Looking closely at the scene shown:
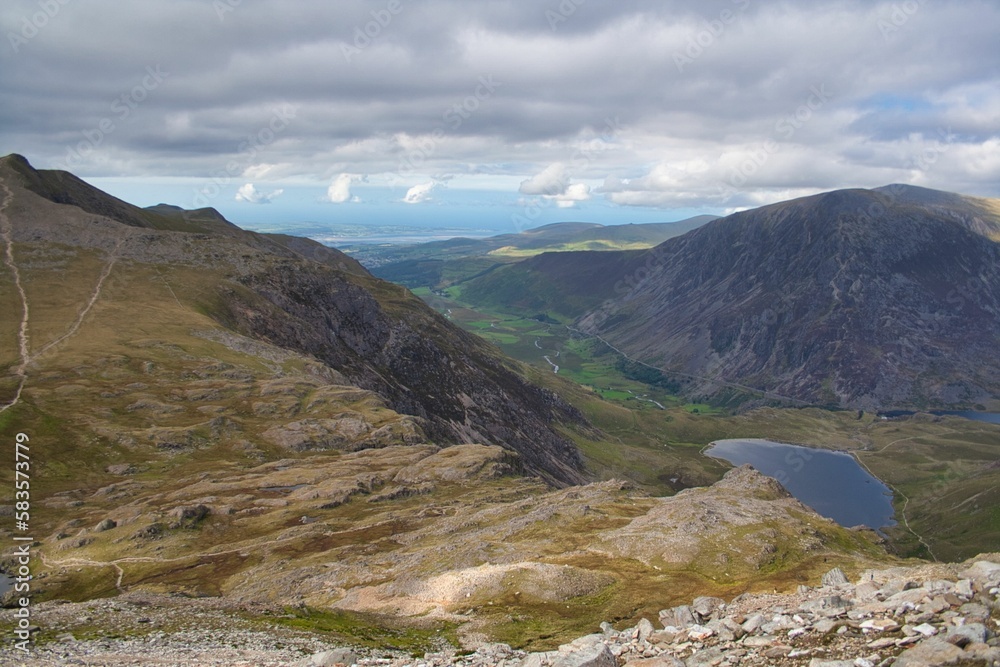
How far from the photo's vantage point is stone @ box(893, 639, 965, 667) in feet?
87.6

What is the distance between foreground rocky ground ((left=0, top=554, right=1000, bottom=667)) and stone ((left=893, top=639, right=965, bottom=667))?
0.14ft

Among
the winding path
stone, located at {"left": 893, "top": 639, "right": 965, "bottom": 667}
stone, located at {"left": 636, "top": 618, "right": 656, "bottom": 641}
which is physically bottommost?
stone, located at {"left": 636, "top": 618, "right": 656, "bottom": 641}

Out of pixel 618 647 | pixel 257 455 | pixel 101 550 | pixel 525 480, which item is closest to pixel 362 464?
pixel 257 455

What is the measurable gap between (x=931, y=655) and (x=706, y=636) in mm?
12036

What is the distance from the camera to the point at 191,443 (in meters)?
129

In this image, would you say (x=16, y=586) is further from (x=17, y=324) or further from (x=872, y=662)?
(x=17, y=324)

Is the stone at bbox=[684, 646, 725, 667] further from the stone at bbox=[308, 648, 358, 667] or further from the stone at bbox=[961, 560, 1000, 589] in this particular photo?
the stone at bbox=[308, 648, 358, 667]

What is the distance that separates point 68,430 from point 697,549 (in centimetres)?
11415

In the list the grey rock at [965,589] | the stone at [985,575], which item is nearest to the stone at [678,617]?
the stone at [985,575]

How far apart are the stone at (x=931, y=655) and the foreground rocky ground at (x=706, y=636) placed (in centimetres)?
4

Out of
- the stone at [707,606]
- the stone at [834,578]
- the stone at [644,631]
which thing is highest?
the stone at [644,631]

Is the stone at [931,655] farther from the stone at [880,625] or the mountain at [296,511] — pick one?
the mountain at [296,511]

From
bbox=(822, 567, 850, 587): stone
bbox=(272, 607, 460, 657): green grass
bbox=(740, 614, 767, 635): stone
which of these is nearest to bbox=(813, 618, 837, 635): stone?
bbox=(740, 614, 767, 635): stone

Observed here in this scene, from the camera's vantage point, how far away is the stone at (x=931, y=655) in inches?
1051
